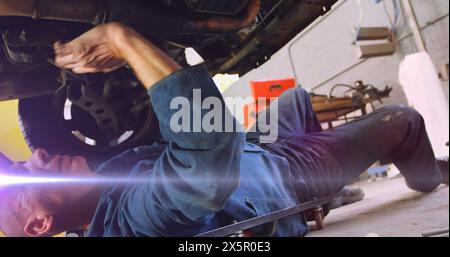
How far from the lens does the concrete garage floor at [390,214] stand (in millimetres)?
639

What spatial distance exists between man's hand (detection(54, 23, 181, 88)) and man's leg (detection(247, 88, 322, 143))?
30 centimetres

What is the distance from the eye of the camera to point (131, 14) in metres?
0.62

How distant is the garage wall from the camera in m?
0.75

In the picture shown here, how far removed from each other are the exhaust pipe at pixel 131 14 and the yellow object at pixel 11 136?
0.17 meters

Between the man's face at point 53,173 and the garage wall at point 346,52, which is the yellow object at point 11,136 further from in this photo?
the garage wall at point 346,52

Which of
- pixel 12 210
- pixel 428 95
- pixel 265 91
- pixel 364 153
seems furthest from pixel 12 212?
pixel 428 95

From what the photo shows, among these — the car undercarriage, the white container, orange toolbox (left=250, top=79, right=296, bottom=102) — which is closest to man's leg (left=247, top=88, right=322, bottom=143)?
orange toolbox (left=250, top=79, right=296, bottom=102)

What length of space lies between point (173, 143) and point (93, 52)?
243 millimetres

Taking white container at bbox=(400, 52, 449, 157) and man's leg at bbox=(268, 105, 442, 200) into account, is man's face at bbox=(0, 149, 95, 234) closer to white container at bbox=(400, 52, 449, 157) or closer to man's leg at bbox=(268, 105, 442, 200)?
man's leg at bbox=(268, 105, 442, 200)

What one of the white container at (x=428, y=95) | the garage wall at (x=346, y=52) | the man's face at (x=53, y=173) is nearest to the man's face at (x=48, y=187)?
the man's face at (x=53, y=173)

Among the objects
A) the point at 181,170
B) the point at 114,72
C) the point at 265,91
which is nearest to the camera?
the point at 181,170

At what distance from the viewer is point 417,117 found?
74 cm

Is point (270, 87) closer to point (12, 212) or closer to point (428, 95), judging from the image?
point (428, 95)
